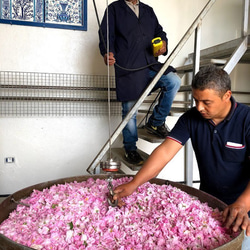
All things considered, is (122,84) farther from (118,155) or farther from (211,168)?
(211,168)

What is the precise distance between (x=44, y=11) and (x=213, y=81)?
2.46 m

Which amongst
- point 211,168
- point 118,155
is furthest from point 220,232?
point 118,155

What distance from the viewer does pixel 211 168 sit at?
1551 mm

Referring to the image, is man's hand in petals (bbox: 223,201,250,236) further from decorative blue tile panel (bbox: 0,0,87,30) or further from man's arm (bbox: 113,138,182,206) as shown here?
decorative blue tile panel (bbox: 0,0,87,30)

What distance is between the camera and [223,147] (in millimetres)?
1470

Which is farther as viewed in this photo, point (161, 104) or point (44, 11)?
point (44, 11)

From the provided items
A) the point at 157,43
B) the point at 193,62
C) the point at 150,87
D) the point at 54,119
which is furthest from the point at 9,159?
the point at 193,62

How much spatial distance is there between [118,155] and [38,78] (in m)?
1.38

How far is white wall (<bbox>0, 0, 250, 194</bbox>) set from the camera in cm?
304

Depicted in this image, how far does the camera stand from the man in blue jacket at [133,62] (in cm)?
235

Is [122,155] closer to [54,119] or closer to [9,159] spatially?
[54,119]

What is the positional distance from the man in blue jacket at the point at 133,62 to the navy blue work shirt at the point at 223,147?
78cm

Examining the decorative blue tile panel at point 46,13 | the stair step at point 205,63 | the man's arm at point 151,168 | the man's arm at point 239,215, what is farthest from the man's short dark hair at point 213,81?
the decorative blue tile panel at point 46,13

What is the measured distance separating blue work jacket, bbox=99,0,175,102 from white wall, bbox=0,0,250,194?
2.93 ft
